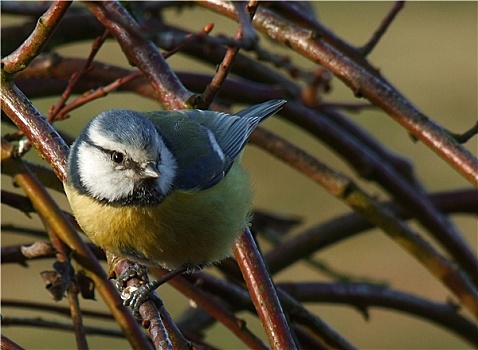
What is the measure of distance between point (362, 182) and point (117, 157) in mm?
4243

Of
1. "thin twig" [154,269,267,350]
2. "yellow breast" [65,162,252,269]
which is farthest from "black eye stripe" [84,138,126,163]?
"thin twig" [154,269,267,350]

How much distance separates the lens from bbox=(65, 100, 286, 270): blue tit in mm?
1930

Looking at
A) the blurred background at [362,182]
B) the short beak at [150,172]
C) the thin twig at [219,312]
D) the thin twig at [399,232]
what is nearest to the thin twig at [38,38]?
the short beak at [150,172]

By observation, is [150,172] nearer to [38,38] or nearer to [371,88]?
[38,38]

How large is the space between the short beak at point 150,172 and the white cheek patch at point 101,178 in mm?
40

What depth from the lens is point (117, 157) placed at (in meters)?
1.95

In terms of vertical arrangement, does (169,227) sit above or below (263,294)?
above

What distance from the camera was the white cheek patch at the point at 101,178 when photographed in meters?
1.93

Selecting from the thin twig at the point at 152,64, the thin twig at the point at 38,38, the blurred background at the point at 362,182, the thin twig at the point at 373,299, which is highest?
the blurred background at the point at 362,182

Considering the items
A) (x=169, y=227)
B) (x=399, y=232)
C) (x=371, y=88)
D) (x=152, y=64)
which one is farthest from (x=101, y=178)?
(x=399, y=232)

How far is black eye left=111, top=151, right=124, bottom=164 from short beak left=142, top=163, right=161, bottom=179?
0.06 metres

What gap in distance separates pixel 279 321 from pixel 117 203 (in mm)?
506

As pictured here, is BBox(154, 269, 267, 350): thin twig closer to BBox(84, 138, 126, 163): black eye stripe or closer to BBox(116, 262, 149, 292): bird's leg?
BBox(116, 262, 149, 292): bird's leg

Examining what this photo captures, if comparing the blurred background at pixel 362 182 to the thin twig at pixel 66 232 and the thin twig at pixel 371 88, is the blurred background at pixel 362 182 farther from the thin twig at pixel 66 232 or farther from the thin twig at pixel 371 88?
the thin twig at pixel 66 232
